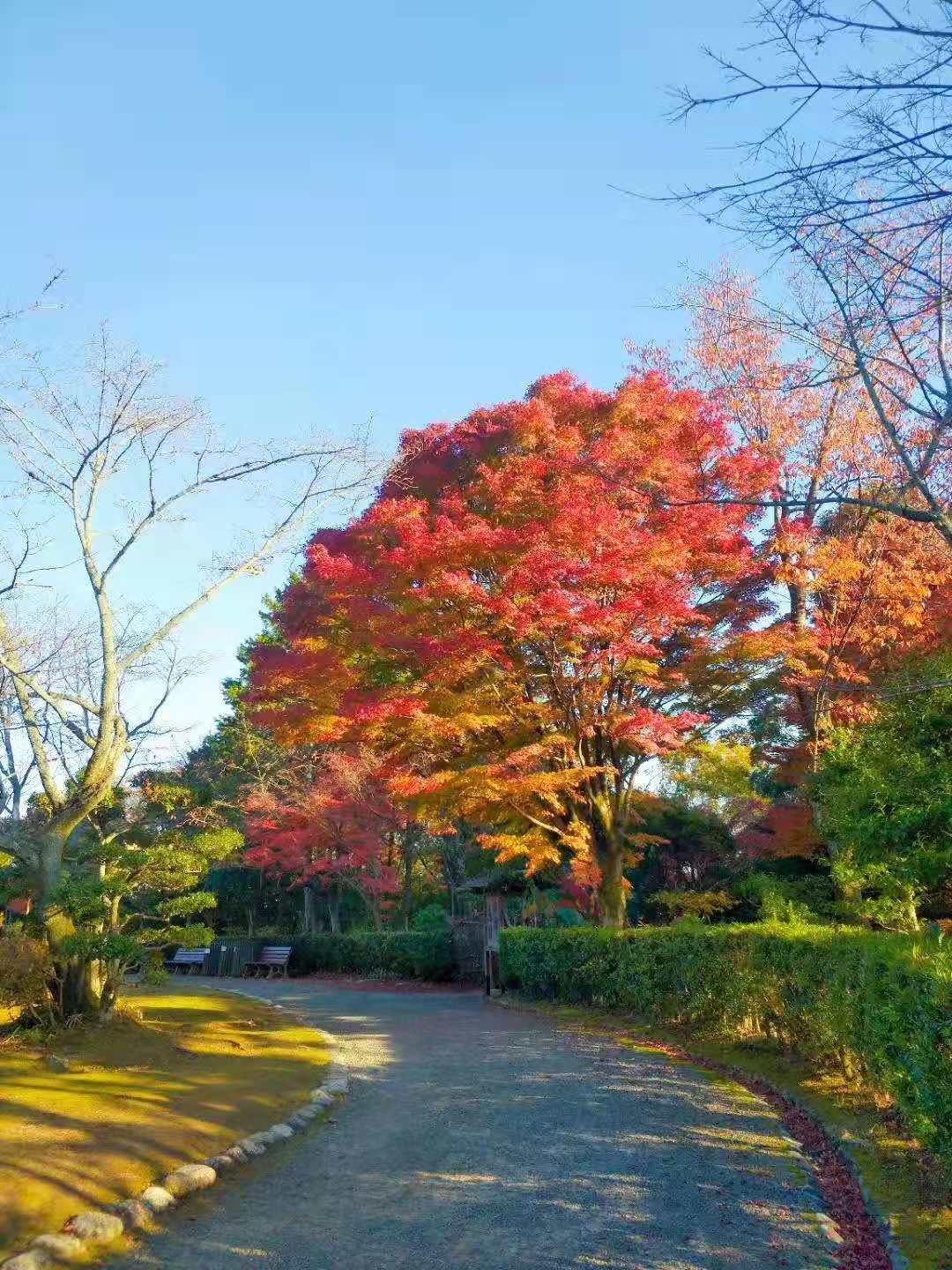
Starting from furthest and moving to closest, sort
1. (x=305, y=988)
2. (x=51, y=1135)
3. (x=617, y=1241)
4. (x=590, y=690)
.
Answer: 1. (x=305, y=988)
2. (x=590, y=690)
3. (x=51, y=1135)
4. (x=617, y=1241)

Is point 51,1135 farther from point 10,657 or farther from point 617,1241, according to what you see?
point 10,657

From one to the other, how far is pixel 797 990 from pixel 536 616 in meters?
5.67

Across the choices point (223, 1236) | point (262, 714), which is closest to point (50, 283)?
point (262, 714)

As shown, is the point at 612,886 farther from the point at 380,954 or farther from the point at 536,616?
the point at 380,954

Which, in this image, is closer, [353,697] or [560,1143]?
[560,1143]

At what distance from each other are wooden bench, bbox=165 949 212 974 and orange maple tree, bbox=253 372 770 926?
593 inches

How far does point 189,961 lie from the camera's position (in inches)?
1027

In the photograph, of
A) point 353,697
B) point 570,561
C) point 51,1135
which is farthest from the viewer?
point 353,697

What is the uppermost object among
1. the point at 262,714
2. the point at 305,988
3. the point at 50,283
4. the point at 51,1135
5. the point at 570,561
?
the point at 50,283

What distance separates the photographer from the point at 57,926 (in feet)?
32.9

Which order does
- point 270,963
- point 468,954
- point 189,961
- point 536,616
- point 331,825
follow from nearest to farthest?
point 536,616 → point 468,954 → point 331,825 → point 270,963 → point 189,961

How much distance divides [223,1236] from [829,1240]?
2925 millimetres

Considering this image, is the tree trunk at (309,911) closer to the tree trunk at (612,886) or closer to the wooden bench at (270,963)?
the wooden bench at (270,963)

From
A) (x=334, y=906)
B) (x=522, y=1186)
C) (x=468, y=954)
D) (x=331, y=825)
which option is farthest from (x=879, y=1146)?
(x=334, y=906)
